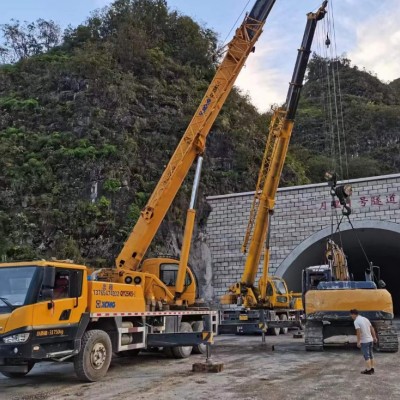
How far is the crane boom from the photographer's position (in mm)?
11359

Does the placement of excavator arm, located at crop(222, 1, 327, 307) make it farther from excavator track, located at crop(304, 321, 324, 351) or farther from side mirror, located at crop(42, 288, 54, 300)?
side mirror, located at crop(42, 288, 54, 300)

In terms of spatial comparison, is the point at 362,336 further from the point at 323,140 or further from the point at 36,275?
the point at 323,140

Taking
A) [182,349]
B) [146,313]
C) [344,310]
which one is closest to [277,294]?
[344,310]

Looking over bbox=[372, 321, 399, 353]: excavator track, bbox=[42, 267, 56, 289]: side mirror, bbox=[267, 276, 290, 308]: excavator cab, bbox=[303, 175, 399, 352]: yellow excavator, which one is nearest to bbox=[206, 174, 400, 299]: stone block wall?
bbox=[267, 276, 290, 308]: excavator cab

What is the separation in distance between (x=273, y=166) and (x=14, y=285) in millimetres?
9130

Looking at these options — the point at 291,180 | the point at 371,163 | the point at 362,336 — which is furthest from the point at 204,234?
the point at 371,163

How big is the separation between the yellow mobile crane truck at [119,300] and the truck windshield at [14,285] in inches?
0.7

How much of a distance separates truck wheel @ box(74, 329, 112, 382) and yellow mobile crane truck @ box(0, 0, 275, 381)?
0.02m

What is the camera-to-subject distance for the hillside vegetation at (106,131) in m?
20.1

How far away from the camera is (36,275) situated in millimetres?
7645

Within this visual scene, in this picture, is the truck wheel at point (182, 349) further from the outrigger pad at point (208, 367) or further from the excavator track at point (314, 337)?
the excavator track at point (314, 337)

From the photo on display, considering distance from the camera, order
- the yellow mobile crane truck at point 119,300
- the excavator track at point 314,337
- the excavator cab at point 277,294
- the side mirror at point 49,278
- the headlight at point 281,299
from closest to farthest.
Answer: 1. the yellow mobile crane truck at point 119,300
2. the side mirror at point 49,278
3. the excavator track at point 314,337
4. the excavator cab at point 277,294
5. the headlight at point 281,299

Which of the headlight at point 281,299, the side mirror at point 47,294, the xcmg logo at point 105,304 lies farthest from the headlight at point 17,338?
the headlight at point 281,299

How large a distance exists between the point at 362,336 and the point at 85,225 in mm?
13932
